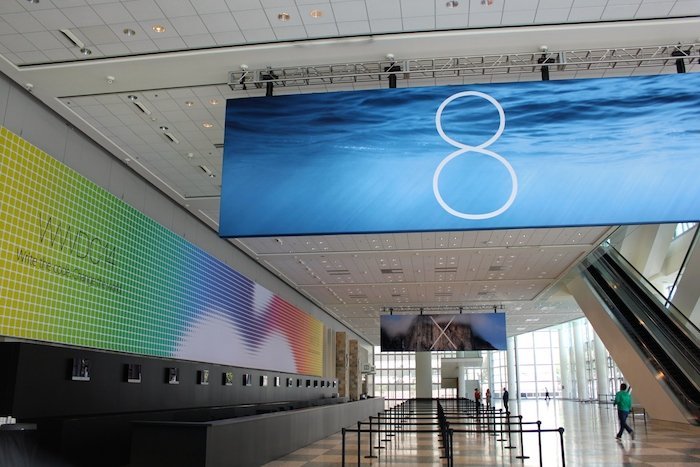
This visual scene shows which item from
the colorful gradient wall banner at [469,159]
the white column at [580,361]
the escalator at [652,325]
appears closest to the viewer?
the colorful gradient wall banner at [469,159]

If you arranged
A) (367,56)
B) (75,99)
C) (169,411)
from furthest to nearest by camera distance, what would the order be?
(169,411), (75,99), (367,56)

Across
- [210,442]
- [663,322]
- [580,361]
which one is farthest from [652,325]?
[580,361]

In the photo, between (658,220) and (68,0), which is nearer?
(658,220)

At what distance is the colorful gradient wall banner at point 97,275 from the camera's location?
8391 mm

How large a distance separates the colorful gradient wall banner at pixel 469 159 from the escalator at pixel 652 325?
46.7 ft

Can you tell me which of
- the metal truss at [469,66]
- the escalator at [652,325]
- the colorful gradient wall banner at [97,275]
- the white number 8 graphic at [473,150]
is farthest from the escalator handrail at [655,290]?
the white number 8 graphic at [473,150]

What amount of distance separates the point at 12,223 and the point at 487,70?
24.7 feet

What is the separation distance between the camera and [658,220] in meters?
6.46

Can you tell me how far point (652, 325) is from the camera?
21.4 meters

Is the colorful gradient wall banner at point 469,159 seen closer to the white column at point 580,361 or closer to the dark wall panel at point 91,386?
the dark wall panel at point 91,386

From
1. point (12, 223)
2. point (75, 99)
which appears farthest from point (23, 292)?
point (75, 99)

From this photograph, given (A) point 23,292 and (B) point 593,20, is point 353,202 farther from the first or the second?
(A) point 23,292

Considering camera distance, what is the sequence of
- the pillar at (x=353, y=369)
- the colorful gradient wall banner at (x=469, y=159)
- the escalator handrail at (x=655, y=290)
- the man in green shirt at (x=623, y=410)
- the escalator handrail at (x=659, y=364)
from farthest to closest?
1. the pillar at (x=353, y=369)
2. the escalator handrail at (x=655, y=290)
3. the escalator handrail at (x=659, y=364)
4. the man in green shirt at (x=623, y=410)
5. the colorful gradient wall banner at (x=469, y=159)

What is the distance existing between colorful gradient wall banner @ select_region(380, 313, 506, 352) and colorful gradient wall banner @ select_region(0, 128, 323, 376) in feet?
50.1
